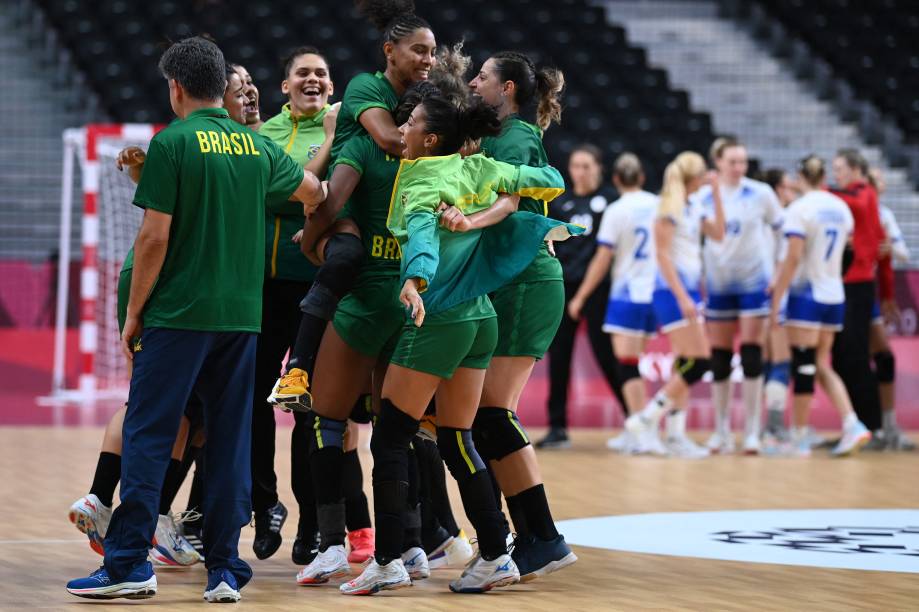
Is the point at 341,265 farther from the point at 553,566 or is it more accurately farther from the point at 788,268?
the point at 788,268

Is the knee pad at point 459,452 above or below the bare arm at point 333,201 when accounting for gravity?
below

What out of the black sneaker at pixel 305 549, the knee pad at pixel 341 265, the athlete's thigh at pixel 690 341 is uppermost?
the knee pad at pixel 341 265

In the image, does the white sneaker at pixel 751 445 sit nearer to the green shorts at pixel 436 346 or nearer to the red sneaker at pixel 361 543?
the red sneaker at pixel 361 543

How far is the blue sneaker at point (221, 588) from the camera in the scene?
15.3ft

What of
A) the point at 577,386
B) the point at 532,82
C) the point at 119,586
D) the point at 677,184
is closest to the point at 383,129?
the point at 532,82

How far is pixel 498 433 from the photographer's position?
5.16 meters

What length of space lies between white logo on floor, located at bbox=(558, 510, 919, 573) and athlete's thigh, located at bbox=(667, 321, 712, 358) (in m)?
2.57

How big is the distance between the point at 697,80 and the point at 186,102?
1690 centimetres

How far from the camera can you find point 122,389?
44.6 feet

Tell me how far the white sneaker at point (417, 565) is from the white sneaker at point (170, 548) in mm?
887

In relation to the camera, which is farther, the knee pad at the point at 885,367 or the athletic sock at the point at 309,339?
the knee pad at the point at 885,367

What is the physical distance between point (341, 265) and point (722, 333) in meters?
5.47

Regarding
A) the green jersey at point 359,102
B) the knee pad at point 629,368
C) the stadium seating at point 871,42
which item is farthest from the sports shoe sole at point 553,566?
the stadium seating at point 871,42

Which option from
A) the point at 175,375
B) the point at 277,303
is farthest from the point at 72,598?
the point at 277,303
